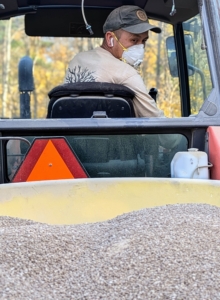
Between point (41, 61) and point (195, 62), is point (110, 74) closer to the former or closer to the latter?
point (195, 62)

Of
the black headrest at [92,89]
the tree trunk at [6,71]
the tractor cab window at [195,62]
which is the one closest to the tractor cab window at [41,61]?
the tree trunk at [6,71]

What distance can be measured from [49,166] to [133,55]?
1.36 meters

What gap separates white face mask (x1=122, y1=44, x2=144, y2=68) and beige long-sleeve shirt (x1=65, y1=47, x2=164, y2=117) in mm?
155

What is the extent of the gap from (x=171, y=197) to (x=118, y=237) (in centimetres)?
49

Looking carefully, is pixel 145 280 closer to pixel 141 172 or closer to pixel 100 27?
pixel 141 172

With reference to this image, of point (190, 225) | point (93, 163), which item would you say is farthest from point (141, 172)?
point (190, 225)

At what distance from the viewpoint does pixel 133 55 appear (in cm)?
370

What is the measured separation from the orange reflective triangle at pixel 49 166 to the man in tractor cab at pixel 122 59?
73 centimetres

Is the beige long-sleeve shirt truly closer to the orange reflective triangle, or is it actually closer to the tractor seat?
the tractor seat

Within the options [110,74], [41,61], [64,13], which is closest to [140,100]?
[110,74]

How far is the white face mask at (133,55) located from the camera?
3.68m

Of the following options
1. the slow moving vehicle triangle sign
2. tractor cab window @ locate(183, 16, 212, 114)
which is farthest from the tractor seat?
tractor cab window @ locate(183, 16, 212, 114)

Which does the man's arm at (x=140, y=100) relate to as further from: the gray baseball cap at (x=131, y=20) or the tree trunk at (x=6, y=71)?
the tree trunk at (x=6, y=71)

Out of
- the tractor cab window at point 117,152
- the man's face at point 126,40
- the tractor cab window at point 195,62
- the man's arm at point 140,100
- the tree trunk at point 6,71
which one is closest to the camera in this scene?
the tractor cab window at point 117,152
